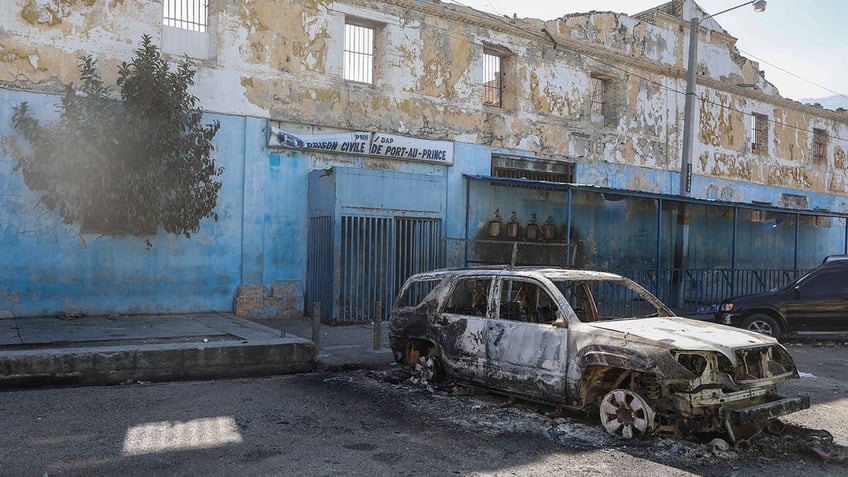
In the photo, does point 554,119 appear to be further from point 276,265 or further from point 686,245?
point 276,265

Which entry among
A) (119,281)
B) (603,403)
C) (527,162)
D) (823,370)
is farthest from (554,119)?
(603,403)

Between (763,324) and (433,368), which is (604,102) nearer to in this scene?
(763,324)

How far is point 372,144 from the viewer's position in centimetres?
1446

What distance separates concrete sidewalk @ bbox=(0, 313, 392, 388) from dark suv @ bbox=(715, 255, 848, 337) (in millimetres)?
7012

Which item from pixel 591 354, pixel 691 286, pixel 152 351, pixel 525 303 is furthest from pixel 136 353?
pixel 691 286

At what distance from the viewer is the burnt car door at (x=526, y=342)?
649 cm

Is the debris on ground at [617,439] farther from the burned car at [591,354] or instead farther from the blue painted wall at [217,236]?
the blue painted wall at [217,236]

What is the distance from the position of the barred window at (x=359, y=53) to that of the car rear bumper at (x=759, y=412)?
35.9 ft

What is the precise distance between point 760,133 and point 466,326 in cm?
2015

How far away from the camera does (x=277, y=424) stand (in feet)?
20.7

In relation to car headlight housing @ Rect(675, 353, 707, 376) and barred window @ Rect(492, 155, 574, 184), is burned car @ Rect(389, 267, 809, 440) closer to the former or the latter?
car headlight housing @ Rect(675, 353, 707, 376)

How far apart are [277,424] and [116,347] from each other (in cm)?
306

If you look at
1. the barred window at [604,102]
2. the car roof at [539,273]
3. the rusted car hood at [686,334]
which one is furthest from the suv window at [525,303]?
the barred window at [604,102]

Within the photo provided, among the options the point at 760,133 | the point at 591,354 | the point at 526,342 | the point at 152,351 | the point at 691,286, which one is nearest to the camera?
the point at 591,354
